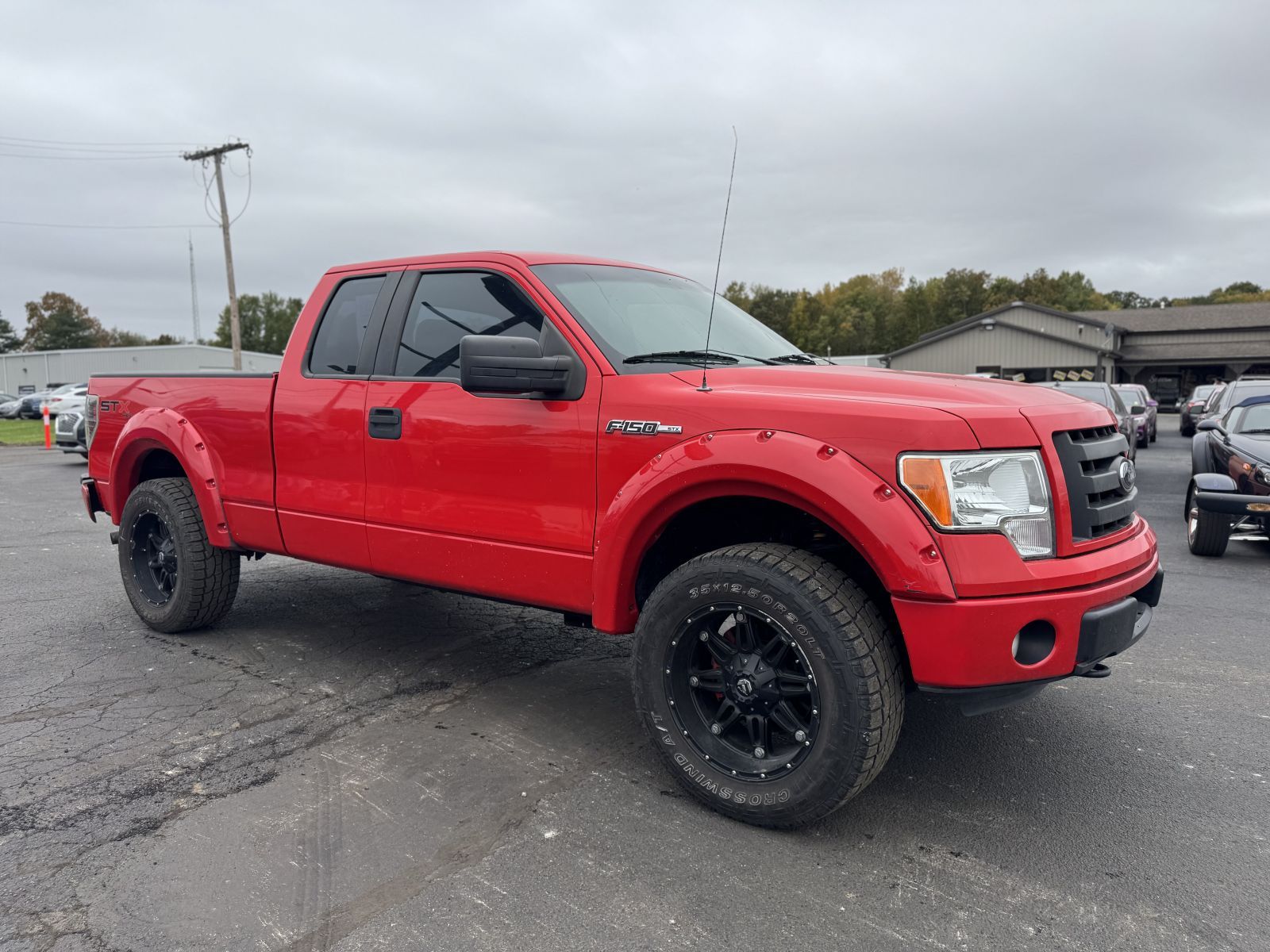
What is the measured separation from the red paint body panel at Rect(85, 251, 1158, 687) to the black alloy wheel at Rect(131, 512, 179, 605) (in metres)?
0.53

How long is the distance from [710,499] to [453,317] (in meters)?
1.57

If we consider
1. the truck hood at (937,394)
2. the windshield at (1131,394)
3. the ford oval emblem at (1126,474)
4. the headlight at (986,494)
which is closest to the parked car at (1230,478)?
the ford oval emblem at (1126,474)

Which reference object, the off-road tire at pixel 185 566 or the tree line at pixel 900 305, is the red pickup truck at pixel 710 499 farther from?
the tree line at pixel 900 305

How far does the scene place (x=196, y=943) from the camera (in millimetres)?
2430

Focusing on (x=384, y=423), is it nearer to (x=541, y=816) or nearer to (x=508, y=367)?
(x=508, y=367)

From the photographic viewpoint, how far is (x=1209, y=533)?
761 centimetres

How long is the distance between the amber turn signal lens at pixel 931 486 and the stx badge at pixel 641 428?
2.64 ft

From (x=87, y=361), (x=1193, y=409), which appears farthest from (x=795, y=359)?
(x=87, y=361)

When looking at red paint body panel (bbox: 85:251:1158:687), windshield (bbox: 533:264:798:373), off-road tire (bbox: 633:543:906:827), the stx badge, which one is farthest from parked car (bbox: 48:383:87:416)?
off-road tire (bbox: 633:543:906:827)

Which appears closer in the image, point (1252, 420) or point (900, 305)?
point (1252, 420)

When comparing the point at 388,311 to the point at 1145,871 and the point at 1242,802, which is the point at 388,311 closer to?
the point at 1145,871

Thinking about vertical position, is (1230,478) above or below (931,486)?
below

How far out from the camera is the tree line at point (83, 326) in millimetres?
102812

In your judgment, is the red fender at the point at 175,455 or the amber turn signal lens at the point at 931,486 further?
the red fender at the point at 175,455
